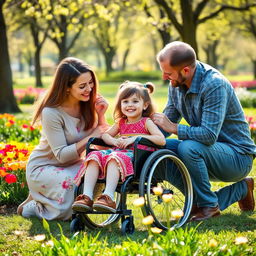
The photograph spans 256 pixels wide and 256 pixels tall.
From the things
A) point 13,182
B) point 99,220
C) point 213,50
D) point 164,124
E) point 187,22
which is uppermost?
point 187,22

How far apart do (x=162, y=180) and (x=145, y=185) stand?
18cm

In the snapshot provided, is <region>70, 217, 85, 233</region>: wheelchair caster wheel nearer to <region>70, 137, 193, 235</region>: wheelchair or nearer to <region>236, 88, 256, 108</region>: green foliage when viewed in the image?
<region>70, 137, 193, 235</region>: wheelchair

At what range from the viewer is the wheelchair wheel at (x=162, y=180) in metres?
3.98

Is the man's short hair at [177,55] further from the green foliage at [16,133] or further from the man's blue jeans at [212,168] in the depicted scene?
the green foliage at [16,133]

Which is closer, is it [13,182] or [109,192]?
[109,192]

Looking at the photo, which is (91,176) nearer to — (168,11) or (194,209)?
(194,209)

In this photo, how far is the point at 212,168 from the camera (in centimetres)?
459

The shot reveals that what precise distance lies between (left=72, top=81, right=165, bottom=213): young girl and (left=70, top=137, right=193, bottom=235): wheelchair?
2.6 inches

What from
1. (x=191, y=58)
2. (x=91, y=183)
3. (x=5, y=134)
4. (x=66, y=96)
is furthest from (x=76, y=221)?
(x=5, y=134)

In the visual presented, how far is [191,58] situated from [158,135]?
0.66 meters

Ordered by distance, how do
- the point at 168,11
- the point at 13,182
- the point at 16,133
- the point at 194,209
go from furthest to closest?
the point at 168,11 → the point at 16,133 → the point at 13,182 → the point at 194,209

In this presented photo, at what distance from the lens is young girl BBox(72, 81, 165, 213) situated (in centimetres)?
398

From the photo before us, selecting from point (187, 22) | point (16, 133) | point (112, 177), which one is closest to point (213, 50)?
point (187, 22)

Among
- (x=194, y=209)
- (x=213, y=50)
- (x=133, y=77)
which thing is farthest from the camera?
(x=213, y=50)
